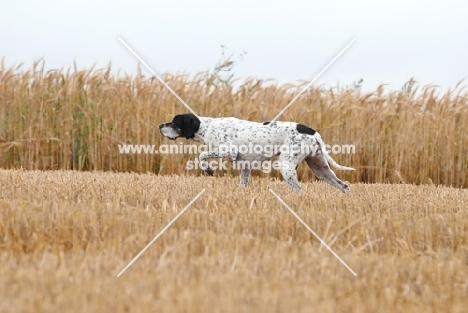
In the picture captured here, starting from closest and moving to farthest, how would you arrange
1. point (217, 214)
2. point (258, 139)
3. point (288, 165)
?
1. point (217, 214)
2. point (288, 165)
3. point (258, 139)

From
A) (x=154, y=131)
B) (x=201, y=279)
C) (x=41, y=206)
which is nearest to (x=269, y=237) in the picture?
(x=201, y=279)

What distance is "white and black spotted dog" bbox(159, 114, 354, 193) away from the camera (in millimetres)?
7809

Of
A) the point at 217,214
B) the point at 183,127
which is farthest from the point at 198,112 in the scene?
the point at 217,214

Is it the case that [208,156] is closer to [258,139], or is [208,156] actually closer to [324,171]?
A: [258,139]

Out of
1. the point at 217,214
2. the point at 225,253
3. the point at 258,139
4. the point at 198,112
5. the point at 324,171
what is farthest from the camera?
the point at 198,112

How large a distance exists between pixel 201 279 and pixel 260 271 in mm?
441

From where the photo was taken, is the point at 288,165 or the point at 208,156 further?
the point at 208,156

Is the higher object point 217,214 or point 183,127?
point 183,127

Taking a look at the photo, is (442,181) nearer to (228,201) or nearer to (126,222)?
(228,201)

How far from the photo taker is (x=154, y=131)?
12.1 meters

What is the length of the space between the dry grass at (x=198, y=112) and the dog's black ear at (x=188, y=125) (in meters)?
3.17

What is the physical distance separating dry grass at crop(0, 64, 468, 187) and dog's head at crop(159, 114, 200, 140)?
10.1 feet

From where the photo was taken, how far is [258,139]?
8070mm

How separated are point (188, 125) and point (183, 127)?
0.23ft
